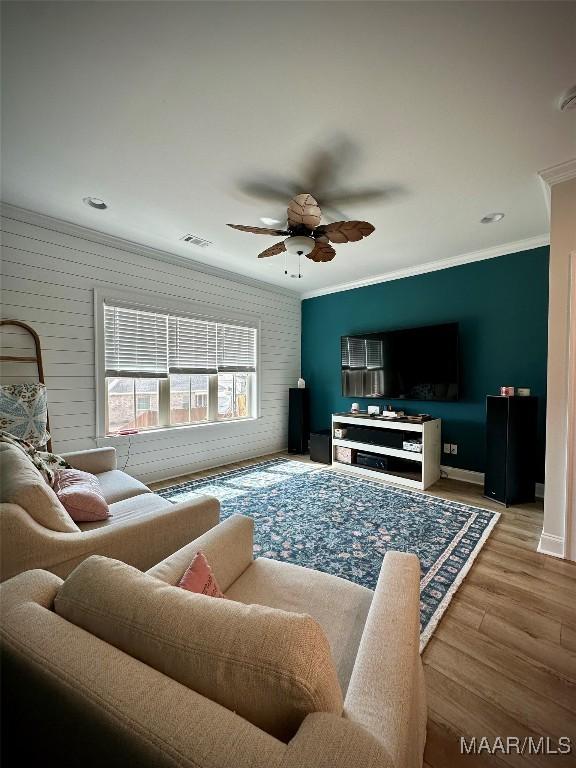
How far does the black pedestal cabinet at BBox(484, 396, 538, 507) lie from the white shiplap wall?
3.05m

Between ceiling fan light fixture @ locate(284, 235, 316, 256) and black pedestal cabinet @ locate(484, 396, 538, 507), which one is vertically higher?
ceiling fan light fixture @ locate(284, 235, 316, 256)

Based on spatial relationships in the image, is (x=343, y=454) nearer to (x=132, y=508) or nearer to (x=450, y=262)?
(x=450, y=262)

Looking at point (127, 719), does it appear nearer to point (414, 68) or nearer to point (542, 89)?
point (414, 68)

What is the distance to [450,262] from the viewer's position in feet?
13.0

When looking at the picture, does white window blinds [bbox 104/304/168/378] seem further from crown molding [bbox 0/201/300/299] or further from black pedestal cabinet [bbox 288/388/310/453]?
black pedestal cabinet [bbox 288/388/310/453]

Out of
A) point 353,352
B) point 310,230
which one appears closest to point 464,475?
point 353,352

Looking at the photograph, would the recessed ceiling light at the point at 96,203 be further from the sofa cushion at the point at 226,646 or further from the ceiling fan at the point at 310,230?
the sofa cushion at the point at 226,646

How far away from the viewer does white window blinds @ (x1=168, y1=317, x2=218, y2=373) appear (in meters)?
3.95

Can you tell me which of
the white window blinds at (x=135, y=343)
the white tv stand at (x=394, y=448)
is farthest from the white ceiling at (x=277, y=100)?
the white tv stand at (x=394, y=448)

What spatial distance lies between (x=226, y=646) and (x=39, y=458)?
1.94 meters

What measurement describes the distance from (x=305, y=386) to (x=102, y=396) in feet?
9.80

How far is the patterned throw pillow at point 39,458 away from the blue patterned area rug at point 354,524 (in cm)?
125

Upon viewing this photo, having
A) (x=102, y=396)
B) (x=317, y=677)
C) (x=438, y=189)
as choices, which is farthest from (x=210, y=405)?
(x=317, y=677)

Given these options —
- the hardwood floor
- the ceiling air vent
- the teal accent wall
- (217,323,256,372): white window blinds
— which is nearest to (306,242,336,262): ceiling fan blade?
the teal accent wall
